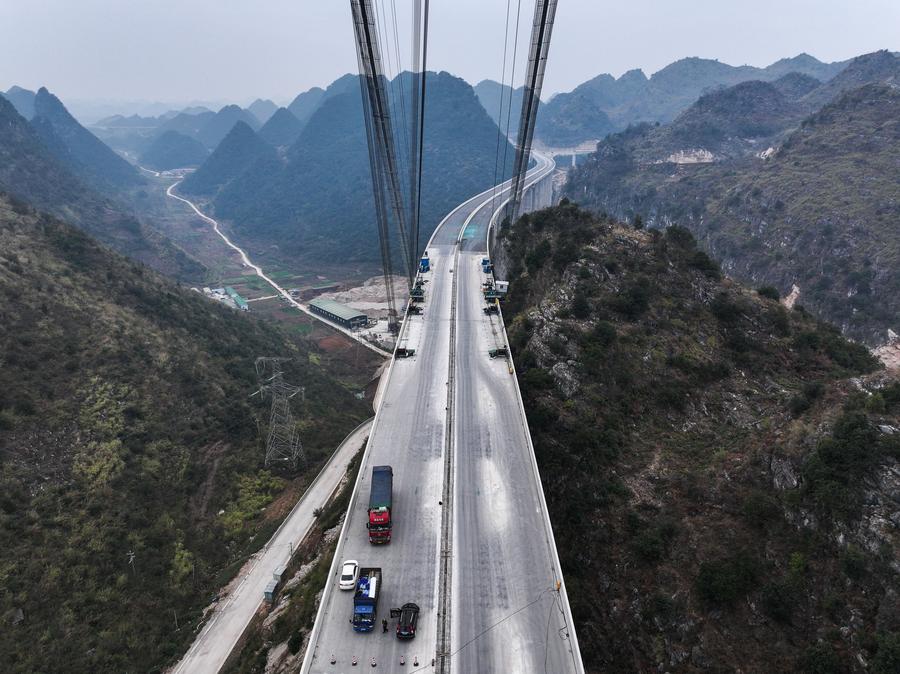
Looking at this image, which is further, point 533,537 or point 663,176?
point 663,176

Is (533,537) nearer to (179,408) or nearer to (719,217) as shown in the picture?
(179,408)

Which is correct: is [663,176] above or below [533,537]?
above

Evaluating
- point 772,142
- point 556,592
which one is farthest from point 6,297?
point 772,142

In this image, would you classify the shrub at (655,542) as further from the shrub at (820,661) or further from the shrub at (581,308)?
the shrub at (581,308)

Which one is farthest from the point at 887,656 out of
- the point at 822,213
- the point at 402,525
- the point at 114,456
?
the point at 822,213

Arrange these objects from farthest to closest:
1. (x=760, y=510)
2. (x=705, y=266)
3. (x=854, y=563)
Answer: (x=705, y=266), (x=760, y=510), (x=854, y=563)

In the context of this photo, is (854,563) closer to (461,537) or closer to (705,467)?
(705,467)
